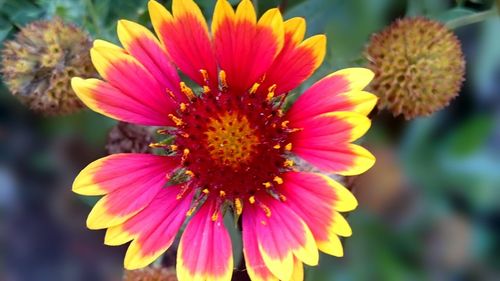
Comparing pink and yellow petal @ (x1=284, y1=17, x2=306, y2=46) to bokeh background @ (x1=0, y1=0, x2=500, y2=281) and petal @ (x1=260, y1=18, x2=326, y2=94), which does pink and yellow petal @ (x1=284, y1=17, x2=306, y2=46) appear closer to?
petal @ (x1=260, y1=18, x2=326, y2=94)

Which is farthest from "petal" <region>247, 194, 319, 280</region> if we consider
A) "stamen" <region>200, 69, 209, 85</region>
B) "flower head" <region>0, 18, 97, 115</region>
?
"flower head" <region>0, 18, 97, 115</region>

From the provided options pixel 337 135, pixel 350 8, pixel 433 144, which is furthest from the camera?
pixel 433 144

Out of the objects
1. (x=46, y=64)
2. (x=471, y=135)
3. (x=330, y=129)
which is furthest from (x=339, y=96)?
(x=471, y=135)

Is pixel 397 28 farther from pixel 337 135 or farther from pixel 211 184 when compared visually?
pixel 211 184

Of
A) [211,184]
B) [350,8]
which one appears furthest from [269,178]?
[350,8]

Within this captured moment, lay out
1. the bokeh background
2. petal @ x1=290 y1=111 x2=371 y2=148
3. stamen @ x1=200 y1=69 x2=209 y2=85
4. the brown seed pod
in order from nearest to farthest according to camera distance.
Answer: petal @ x1=290 y1=111 x2=371 y2=148
stamen @ x1=200 y1=69 x2=209 y2=85
the brown seed pod
the bokeh background

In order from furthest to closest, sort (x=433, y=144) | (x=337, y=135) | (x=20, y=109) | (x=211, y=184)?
(x=20, y=109), (x=433, y=144), (x=211, y=184), (x=337, y=135)
